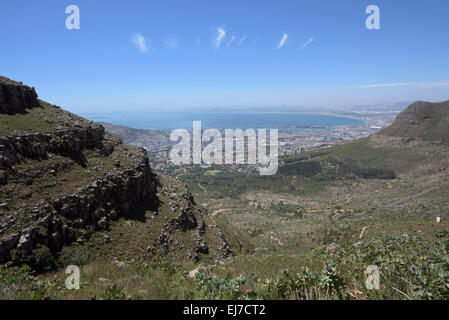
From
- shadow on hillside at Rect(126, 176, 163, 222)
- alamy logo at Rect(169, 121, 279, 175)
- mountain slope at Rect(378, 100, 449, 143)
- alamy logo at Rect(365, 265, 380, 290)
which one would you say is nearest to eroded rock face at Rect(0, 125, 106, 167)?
shadow on hillside at Rect(126, 176, 163, 222)

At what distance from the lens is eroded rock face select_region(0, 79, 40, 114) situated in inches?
544

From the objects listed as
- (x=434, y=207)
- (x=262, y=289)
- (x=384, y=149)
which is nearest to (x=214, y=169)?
(x=384, y=149)

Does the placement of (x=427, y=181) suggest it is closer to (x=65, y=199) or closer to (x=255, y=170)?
(x=255, y=170)

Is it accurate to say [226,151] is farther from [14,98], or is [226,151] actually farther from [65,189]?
[65,189]

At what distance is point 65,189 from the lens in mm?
11719

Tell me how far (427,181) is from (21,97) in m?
85.3

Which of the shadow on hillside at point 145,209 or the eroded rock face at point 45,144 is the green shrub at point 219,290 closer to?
the eroded rock face at point 45,144

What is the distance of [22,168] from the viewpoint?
36.0 feet

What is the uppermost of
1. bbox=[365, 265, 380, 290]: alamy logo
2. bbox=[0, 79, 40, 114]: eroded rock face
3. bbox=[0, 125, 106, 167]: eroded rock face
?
bbox=[0, 79, 40, 114]: eroded rock face

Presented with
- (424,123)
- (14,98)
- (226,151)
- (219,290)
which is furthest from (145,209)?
(226,151)

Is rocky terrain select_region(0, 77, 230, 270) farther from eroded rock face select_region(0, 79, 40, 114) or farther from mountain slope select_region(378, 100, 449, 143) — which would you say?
mountain slope select_region(378, 100, 449, 143)

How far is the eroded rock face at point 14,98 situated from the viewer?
1383 cm

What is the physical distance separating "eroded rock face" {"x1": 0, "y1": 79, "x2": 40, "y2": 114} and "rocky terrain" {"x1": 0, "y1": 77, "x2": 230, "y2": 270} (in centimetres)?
5

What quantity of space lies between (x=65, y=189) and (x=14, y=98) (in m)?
8.22
